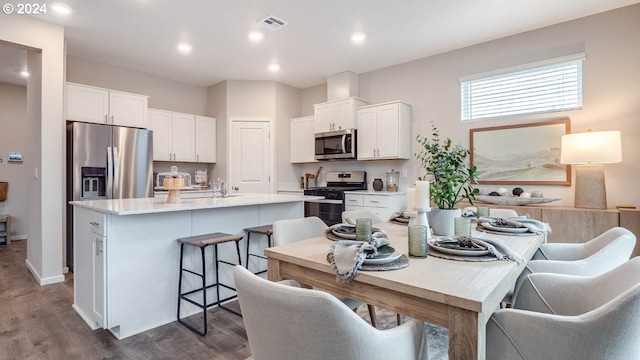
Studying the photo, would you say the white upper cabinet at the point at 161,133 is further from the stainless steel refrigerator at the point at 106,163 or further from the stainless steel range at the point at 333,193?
the stainless steel range at the point at 333,193

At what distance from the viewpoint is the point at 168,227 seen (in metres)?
2.42

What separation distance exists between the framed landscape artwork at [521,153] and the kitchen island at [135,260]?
277 centimetres

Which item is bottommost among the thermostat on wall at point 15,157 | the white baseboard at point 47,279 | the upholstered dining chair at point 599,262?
the white baseboard at point 47,279

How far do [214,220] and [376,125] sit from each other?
273cm

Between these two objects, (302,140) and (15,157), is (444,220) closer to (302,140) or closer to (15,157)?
(302,140)

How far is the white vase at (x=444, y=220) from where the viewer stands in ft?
5.38

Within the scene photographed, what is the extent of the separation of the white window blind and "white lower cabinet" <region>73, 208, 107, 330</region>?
397 centimetres

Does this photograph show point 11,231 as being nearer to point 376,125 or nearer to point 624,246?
point 376,125

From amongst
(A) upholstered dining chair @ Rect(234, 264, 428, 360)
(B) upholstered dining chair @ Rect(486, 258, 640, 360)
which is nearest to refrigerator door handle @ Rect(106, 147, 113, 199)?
(A) upholstered dining chair @ Rect(234, 264, 428, 360)

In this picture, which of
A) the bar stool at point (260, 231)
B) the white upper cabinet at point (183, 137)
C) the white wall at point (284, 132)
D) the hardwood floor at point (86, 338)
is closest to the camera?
the hardwood floor at point (86, 338)

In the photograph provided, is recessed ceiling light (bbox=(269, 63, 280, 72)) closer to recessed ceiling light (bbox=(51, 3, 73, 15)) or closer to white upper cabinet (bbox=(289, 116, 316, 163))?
white upper cabinet (bbox=(289, 116, 316, 163))

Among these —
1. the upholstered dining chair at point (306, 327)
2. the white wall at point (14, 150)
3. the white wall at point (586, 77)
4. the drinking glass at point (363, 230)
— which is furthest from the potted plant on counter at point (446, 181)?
the white wall at point (14, 150)

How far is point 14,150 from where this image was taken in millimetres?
5500

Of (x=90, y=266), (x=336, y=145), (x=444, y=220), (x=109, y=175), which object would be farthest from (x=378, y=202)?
(x=109, y=175)
